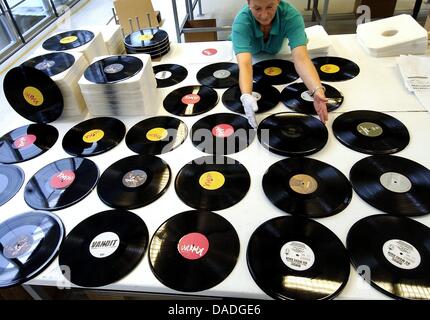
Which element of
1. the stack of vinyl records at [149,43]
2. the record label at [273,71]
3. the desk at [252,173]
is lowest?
the desk at [252,173]

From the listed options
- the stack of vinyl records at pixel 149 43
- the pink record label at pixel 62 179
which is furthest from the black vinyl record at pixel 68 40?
the pink record label at pixel 62 179

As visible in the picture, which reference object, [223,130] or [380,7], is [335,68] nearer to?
[223,130]

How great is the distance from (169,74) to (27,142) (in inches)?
27.0

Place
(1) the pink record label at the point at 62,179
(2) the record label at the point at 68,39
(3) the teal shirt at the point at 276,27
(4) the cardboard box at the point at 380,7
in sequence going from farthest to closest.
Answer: (4) the cardboard box at the point at 380,7 < (2) the record label at the point at 68,39 < (3) the teal shirt at the point at 276,27 < (1) the pink record label at the point at 62,179

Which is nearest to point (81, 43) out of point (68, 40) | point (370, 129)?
point (68, 40)

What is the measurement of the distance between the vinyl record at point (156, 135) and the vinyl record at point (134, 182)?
6 centimetres

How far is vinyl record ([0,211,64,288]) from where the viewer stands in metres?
0.78

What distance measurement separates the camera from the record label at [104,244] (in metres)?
0.79

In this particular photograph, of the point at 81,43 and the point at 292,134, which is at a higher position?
the point at 81,43

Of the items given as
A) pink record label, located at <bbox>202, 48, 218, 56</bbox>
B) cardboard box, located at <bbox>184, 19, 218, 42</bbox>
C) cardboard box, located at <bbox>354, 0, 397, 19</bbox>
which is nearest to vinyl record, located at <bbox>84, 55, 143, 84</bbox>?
pink record label, located at <bbox>202, 48, 218, 56</bbox>

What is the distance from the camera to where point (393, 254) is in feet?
2.36

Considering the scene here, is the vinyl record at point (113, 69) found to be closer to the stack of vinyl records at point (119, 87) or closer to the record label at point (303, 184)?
the stack of vinyl records at point (119, 87)

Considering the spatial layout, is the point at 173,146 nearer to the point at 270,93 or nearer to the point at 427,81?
the point at 270,93

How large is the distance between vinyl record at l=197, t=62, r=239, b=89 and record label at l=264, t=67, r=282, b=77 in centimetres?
14
